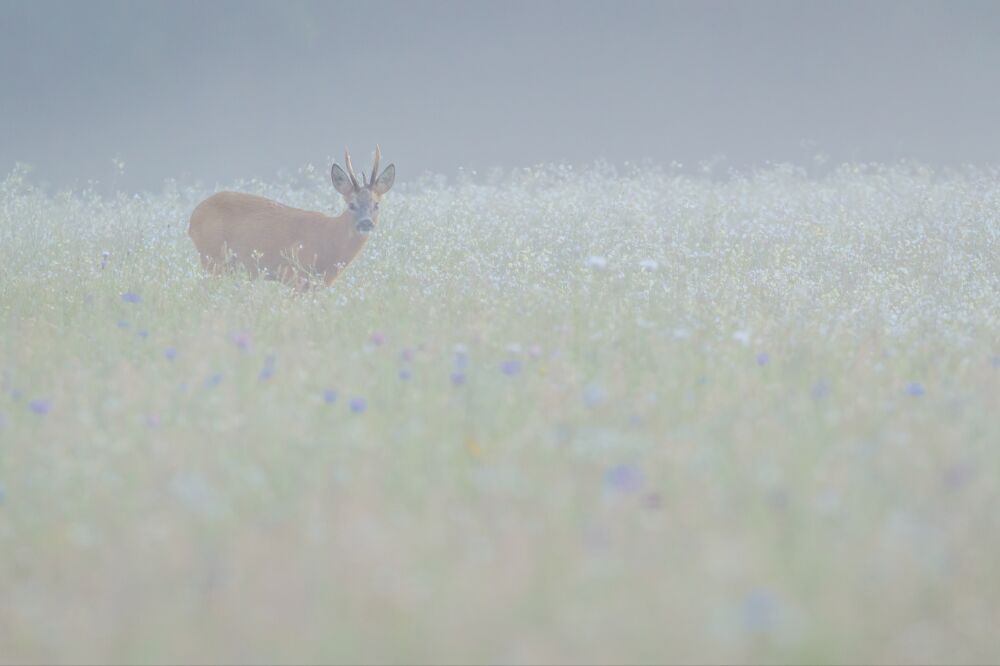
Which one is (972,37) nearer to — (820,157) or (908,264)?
(820,157)

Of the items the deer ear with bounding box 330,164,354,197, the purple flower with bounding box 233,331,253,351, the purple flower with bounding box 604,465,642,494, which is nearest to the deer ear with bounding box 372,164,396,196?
the deer ear with bounding box 330,164,354,197

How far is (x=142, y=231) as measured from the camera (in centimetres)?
1117

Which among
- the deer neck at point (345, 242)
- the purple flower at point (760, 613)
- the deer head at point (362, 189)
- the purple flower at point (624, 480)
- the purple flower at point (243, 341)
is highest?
the deer head at point (362, 189)

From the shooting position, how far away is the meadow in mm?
2789

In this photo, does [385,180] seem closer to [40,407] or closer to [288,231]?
[288,231]

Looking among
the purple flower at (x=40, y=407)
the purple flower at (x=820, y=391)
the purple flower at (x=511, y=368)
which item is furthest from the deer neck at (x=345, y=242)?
the purple flower at (x=820, y=391)

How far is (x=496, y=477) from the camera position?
3355 millimetres

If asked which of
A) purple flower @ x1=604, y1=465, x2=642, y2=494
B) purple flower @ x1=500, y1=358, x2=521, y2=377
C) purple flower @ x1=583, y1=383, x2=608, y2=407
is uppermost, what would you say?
purple flower @ x1=500, y1=358, x2=521, y2=377

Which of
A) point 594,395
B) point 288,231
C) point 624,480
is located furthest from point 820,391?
point 288,231

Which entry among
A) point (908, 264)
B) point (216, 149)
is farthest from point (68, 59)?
point (908, 264)

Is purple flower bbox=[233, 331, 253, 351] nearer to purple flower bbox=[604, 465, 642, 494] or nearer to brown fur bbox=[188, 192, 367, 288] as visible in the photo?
→ purple flower bbox=[604, 465, 642, 494]

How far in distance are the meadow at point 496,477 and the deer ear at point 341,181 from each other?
1155 mm

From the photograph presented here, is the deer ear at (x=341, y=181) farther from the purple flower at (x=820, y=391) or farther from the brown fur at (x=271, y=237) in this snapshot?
the purple flower at (x=820, y=391)

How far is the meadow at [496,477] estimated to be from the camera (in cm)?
279
